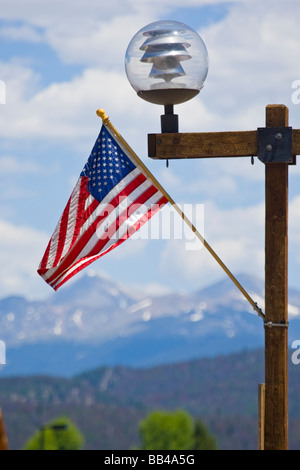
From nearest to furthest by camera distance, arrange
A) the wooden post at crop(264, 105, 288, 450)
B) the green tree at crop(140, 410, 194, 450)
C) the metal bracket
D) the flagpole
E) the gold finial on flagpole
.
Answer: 1. the wooden post at crop(264, 105, 288, 450)
2. the metal bracket
3. the flagpole
4. the gold finial on flagpole
5. the green tree at crop(140, 410, 194, 450)

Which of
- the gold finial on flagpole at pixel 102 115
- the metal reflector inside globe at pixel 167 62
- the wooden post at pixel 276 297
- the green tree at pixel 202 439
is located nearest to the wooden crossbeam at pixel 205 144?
the wooden post at pixel 276 297

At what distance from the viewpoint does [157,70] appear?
11.1 m

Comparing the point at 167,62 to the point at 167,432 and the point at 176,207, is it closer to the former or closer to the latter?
the point at 176,207

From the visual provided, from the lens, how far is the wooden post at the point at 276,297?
34.7 ft

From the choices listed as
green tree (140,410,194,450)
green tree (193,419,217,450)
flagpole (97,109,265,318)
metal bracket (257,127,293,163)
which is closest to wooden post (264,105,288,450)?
metal bracket (257,127,293,163)

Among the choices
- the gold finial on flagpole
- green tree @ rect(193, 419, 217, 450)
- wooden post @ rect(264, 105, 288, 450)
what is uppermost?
green tree @ rect(193, 419, 217, 450)

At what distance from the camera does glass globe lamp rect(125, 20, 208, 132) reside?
1109 cm

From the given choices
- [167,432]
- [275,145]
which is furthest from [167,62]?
[167,432]

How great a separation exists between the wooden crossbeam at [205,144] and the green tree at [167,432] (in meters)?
139

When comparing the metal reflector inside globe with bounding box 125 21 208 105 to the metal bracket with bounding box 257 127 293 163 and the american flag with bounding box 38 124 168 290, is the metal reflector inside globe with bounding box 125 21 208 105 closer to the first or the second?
the american flag with bounding box 38 124 168 290

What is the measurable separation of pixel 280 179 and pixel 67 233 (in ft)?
8.35

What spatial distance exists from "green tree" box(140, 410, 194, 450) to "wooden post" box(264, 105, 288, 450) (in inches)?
5465

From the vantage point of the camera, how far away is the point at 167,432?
160 metres
